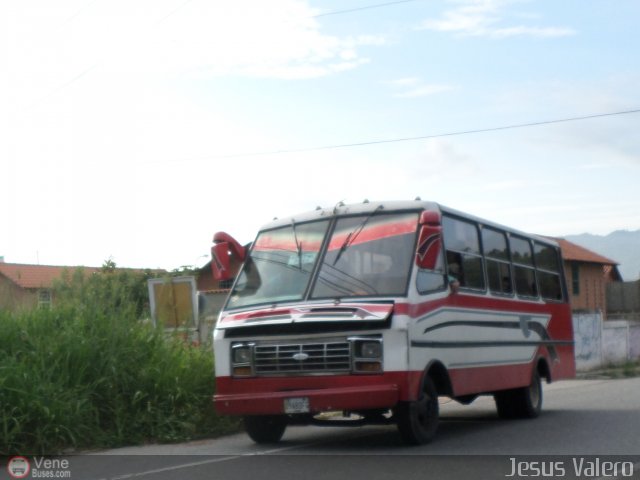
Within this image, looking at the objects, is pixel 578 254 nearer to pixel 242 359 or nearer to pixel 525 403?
pixel 525 403

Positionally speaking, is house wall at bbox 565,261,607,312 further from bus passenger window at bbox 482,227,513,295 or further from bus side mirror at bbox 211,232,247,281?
bus side mirror at bbox 211,232,247,281

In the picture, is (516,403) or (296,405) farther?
(516,403)

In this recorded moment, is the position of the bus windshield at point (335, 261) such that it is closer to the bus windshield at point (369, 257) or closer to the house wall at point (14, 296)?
the bus windshield at point (369, 257)

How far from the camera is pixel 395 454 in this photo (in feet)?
34.5

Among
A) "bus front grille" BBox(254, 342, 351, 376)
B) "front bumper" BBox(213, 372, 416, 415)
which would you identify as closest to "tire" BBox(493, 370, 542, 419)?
"front bumper" BBox(213, 372, 416, 415)

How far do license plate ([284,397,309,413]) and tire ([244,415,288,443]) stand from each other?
100 cm

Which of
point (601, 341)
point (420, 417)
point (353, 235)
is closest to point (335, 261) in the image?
point (353, 235)

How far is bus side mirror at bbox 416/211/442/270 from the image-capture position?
35.6 feet

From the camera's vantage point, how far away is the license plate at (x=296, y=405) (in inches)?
417

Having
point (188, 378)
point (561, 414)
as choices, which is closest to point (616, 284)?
point (561, 414)

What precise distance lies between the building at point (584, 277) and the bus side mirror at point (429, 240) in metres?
41.2

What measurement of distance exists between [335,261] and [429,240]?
1.25m

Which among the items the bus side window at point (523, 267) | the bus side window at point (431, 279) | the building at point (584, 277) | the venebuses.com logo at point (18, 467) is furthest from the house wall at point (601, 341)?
the venebuses.com logo at point (18, 467)

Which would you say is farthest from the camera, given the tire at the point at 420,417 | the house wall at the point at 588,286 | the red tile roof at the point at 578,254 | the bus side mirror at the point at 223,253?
the house wall at the point at 588,286
